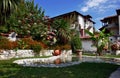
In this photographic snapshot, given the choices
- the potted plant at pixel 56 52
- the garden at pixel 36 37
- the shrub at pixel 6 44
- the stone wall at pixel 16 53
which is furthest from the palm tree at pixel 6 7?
the potted plant at pixel 56 52

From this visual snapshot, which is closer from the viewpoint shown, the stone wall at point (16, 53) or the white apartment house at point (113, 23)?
the stone wall at point (16, 53)

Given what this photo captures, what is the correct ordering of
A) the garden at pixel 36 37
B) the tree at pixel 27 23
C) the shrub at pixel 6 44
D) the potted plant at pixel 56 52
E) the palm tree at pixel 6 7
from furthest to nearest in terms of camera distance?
the tree at pixel 27 23 → the potted plant at pixel 56 52 → the garden at pixel 36 37 → the shrub at pixel 6 44 → the palm tree at pixel 6 7

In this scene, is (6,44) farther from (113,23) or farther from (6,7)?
(113,23)

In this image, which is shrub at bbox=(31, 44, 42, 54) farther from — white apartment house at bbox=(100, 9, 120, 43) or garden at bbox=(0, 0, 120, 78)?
white apartment house at bbox=(100, 9, 120, 43)

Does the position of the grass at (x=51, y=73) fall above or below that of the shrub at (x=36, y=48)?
below

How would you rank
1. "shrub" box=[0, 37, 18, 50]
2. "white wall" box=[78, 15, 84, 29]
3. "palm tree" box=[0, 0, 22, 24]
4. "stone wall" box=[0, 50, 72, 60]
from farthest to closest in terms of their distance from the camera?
1. "white wall" box=[78, 15, 84, 29]
2. "shrub" box=[0, 37, 18, 50]
3. "stone wall" box=[0, 50, 72, 60]
4. "palm tree" box=[0, 0, 22, 24]

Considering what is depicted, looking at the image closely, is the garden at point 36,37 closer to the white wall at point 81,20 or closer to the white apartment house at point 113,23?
the white apartment house at point 113,23

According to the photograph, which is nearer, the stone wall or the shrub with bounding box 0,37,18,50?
the stone wall

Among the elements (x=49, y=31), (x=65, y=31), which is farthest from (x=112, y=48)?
(x=49, y=31)

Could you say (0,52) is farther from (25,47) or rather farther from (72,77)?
(72,77)

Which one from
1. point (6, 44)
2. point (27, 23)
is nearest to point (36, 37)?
point (27, 23)

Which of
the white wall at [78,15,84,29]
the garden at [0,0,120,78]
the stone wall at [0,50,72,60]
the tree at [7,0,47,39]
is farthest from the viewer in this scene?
the white wall at [78,15,84,29]

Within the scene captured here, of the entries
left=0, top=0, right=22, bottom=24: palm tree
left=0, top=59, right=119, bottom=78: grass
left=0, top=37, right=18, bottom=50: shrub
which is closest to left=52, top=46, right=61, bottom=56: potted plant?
left=0, top=37, right=18, bottom=50: shrub

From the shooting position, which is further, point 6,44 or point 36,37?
point 36,37
